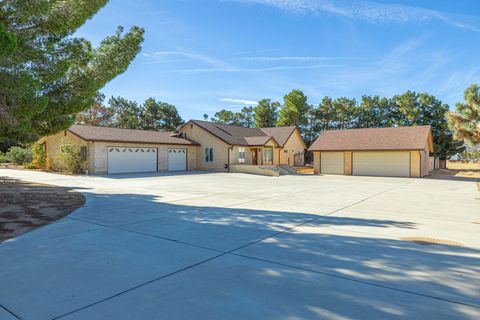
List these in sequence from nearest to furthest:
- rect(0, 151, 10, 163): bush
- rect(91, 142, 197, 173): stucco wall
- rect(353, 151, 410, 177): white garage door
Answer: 1. rect(91, 142, 197, 173): stucco wall
2. rect(353, 151, 410, 177): white garage door
3. rect(0, 151, 10, 163): bush

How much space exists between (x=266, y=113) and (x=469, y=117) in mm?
32744

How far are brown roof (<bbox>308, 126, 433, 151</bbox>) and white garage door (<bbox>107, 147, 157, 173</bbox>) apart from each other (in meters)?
14.8

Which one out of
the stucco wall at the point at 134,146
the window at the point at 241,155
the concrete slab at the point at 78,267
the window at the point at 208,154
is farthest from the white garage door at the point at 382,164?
the concrete slab at the point at 78,267

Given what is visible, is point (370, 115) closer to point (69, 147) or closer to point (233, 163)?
point (233, 163)

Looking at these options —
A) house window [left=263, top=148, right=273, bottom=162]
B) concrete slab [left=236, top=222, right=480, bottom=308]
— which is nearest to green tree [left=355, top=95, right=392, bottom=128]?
house window [left=263, top=148, right=273, bottom=162]

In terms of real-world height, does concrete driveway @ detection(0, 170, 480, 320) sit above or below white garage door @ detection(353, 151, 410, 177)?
below

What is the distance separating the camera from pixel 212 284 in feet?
12.7

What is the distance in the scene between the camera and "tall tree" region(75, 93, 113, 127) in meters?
47.6

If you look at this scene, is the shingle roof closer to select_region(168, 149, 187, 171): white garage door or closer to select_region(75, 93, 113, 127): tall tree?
select_region(168, 149, 187, 171): white garage door

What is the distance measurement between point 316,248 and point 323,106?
4462 cm

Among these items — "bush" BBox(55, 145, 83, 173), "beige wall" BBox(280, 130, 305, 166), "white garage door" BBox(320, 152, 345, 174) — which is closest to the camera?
"bush" BBox(55, 145, 83, 173)

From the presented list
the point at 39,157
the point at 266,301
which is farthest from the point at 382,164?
the point at 39,157

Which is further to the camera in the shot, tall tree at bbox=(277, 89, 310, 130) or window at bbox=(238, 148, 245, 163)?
tall tree at bbox=(277, 89, 310, 130)

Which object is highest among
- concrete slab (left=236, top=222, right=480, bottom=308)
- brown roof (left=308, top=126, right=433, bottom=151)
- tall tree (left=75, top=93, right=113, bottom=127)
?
tall tree (left=75, top=93, right=113, bottom=127)
